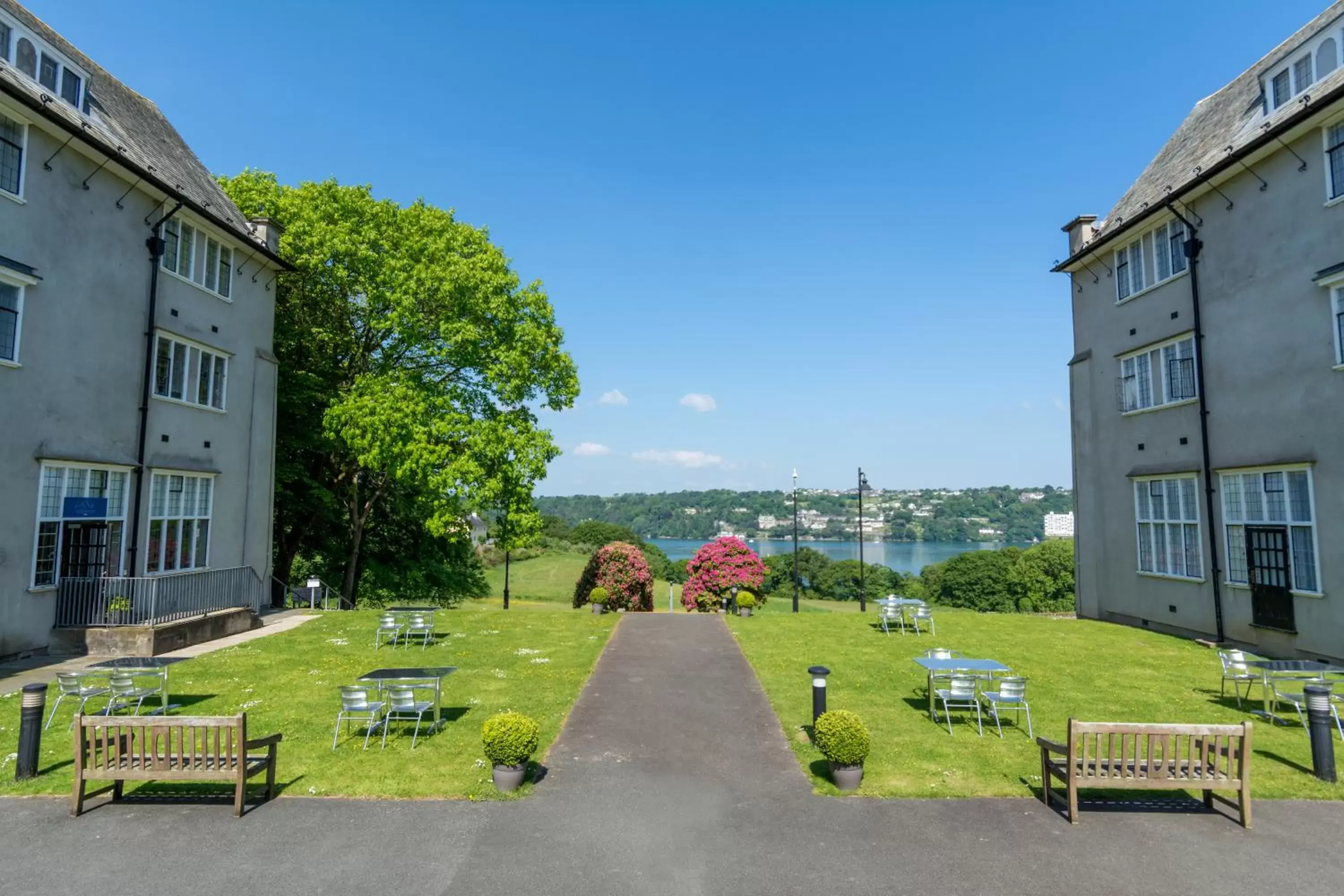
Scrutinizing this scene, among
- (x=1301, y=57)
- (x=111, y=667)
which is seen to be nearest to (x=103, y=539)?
(x=111, y=667)

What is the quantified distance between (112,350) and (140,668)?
10450mm

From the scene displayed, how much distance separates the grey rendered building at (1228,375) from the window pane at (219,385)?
28.6 meters

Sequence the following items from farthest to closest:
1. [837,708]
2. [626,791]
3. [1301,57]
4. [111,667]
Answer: [1301,57]
[837,708]
[111,667]
[626,791]

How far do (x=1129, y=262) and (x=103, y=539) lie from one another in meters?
30.7

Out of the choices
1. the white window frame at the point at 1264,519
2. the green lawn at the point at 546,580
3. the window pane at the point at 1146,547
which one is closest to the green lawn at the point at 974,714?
the window pane at the point at 1146,547

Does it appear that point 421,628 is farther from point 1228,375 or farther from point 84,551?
point 1228,375

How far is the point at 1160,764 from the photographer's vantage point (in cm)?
808

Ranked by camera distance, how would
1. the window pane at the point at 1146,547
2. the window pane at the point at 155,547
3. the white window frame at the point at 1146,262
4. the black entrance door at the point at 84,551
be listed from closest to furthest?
the black entrance door at the point at 84,551, the window pane at the point at 155,547, the white window frame at the point at 1146,262, the window pane at the point at 1146,547

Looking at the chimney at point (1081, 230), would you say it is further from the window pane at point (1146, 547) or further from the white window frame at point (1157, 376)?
the window pane at point (1146, 547)

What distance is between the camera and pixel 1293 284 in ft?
55.9

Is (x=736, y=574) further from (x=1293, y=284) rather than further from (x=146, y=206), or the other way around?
(x=146, y=206)

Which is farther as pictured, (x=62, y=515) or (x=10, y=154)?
(x=62, y=515)

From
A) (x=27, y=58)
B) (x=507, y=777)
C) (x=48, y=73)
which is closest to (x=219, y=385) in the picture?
(x=48, y=73)

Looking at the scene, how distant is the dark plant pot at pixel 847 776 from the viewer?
8.88 meters
